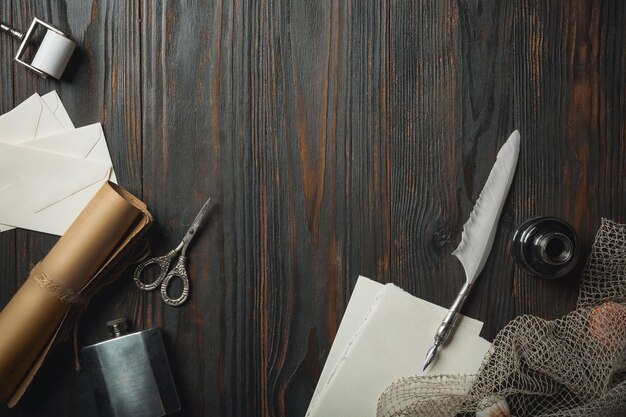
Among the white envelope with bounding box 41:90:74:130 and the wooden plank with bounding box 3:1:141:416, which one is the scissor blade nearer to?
the wooden plank with bounding box 3:1:141:416

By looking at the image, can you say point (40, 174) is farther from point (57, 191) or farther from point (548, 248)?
point (548, 248)

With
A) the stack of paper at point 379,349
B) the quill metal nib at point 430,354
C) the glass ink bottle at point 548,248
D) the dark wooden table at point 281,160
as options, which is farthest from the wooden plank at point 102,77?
the glass ink bottle at point 548,248

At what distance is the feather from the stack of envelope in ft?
2.01

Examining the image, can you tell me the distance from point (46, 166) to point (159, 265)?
25 centimetres

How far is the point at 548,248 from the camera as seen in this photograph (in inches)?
34.9

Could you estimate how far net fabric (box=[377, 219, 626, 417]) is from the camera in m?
0.85

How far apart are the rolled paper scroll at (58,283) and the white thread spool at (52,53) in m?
0.22

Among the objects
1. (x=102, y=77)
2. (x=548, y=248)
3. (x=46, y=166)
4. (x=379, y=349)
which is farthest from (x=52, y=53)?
(x=548, y=248)

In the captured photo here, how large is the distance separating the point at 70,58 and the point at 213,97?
25cm

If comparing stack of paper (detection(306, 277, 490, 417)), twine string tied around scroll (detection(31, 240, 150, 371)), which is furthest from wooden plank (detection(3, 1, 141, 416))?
stack of paper (detection(306, 277, 490, 417))

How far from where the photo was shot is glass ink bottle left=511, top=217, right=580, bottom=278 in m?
0.87

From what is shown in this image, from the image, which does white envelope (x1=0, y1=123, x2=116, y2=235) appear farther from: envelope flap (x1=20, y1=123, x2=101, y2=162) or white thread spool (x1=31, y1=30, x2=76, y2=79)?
white thread spool (x1=31, y1=30, x2=76, y2=79)

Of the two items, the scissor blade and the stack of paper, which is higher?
the scissor blade

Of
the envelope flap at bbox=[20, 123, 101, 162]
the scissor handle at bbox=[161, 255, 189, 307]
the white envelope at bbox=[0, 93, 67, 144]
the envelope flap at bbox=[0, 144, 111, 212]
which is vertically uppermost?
the white envelope at bbox=[0, 93, 67, 144]
